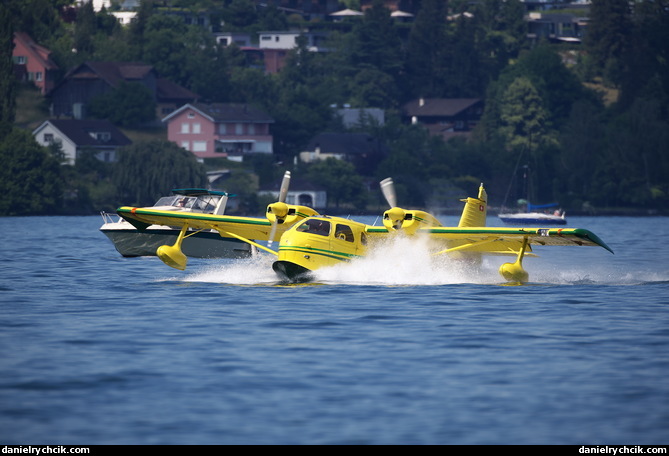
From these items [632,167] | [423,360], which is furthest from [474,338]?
[632,167]

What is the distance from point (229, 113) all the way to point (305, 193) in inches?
996

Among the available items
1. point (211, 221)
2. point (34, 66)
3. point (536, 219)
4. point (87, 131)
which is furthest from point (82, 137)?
point (211, 221)

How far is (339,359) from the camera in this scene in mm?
21547

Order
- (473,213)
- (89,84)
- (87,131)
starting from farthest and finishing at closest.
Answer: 1. (89,84)
2. (87,131)
3. (473,213)

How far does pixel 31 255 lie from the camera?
51.1 m

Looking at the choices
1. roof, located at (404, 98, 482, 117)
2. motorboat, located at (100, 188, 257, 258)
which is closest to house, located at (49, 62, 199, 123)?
roof, located at (404, 98, 482, 117)

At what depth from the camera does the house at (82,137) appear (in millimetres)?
131250

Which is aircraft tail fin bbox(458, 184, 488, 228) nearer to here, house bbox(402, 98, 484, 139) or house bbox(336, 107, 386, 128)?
house bbox(336, 107, 386, 128)

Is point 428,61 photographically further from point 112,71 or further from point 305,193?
point 305,193

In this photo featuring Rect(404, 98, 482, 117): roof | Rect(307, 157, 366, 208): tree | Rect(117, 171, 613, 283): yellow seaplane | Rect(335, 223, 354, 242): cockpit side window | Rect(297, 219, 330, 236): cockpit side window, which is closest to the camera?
Rect(117, 171, 613, 283): yellow seaplane

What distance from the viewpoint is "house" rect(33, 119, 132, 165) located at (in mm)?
131250

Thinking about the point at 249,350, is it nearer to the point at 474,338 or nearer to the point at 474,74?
the point at 474,338

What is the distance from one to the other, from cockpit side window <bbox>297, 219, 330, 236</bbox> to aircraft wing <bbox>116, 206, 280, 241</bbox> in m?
2.78

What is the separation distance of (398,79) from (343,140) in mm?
49815
